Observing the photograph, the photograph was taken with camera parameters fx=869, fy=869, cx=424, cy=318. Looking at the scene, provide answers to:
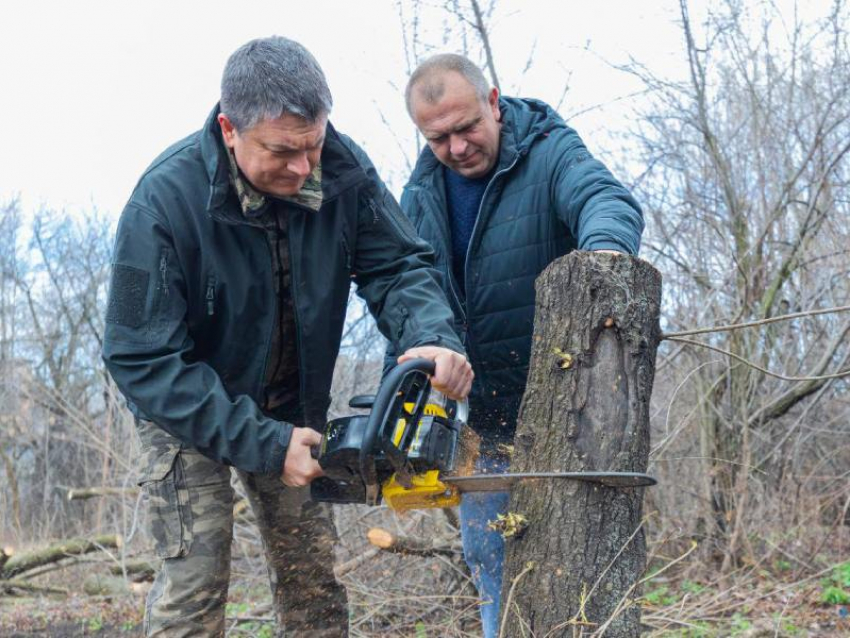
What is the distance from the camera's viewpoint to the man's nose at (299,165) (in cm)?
272

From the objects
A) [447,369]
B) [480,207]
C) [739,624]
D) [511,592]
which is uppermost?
[480,207]

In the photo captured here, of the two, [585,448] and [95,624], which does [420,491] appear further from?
[95,624]

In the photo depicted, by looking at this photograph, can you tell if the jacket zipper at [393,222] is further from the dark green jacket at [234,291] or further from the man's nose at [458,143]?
the man's nose at [458,143]

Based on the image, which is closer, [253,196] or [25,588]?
[253,196]

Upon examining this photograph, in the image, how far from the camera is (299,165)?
108 inches

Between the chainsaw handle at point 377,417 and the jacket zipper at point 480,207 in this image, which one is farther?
the jacket zipper at point 480,207

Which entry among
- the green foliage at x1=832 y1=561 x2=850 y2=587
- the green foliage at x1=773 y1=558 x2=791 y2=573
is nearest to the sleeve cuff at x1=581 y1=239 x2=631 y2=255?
the green foliage at x1=832 y1=561 x2=850 y2=587

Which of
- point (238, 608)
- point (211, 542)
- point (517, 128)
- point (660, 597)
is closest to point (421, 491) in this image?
point (211, 542)

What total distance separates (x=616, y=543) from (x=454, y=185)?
69.7 inches

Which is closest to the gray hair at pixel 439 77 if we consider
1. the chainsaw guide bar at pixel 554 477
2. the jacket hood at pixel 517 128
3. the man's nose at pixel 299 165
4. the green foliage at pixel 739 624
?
the jacket hood at pixel 517 128

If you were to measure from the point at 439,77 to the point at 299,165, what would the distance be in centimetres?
98

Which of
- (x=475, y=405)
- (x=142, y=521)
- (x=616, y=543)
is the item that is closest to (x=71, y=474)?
(x=142, y=521)

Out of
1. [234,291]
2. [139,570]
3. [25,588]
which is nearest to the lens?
[234,291]

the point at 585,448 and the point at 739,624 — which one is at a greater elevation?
the point at 585,448
